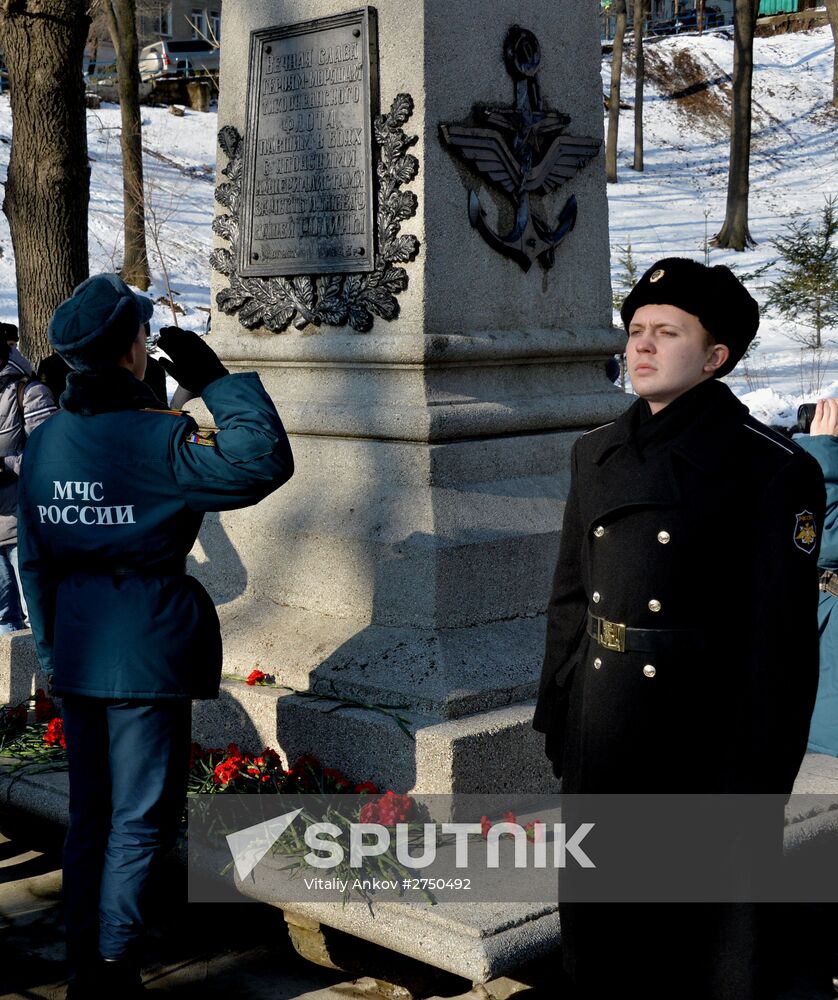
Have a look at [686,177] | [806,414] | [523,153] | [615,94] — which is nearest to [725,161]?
[686,177]

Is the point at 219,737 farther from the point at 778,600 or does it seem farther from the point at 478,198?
the point at 778,600

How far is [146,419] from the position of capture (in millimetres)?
3566

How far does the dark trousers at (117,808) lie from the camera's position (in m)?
3.49

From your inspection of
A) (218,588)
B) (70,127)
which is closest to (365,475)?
(218,588)

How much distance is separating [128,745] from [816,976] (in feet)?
6.84

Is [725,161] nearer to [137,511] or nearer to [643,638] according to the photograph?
[137,511]

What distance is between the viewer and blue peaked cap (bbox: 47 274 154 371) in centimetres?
350

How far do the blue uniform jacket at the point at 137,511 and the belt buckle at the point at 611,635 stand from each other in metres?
1.03

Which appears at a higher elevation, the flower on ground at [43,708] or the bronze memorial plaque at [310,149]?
the bronze memorial plaque at [310,149]

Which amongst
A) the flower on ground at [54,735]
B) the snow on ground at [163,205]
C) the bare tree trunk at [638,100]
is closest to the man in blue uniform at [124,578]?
the flower on ground at [54,735]

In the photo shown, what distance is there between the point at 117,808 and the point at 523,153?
2807mm

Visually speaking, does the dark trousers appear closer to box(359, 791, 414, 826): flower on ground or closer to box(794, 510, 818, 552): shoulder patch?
box(359, 791, 414, 826): flower on ground
